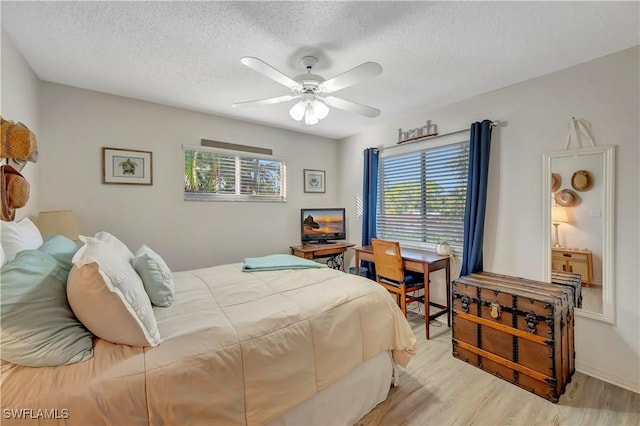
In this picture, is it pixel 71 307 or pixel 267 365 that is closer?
pixel 71 307

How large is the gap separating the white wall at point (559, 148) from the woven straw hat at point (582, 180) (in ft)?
0.53

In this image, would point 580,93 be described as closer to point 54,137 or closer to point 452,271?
point 452,271

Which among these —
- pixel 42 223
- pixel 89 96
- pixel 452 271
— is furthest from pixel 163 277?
pixel 452 271

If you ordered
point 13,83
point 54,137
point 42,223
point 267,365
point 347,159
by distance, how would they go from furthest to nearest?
point 347,159 → point 54,137 → point 42,223 → point 13,83 → point 267,365

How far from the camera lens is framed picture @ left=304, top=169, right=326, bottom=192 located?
4.11 meters

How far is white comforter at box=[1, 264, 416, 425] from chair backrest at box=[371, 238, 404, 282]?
0.95 meters

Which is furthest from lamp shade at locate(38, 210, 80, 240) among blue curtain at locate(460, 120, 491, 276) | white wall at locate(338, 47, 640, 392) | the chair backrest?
white wall at locate(338, 47, 640, 392)

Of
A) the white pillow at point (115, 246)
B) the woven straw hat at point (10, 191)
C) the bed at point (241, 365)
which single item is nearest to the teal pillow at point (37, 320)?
the bed at point (241, 365)

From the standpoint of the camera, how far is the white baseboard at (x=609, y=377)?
189 centimetres

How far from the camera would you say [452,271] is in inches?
119

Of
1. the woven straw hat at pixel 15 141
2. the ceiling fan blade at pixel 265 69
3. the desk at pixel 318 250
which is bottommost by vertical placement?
the desk at pixel 318 250

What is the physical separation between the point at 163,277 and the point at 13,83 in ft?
5.55

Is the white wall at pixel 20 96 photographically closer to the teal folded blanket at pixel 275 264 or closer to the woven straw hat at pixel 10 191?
the woven straw hat at pixel 10 191

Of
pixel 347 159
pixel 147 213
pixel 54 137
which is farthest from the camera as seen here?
pixel 347 159
